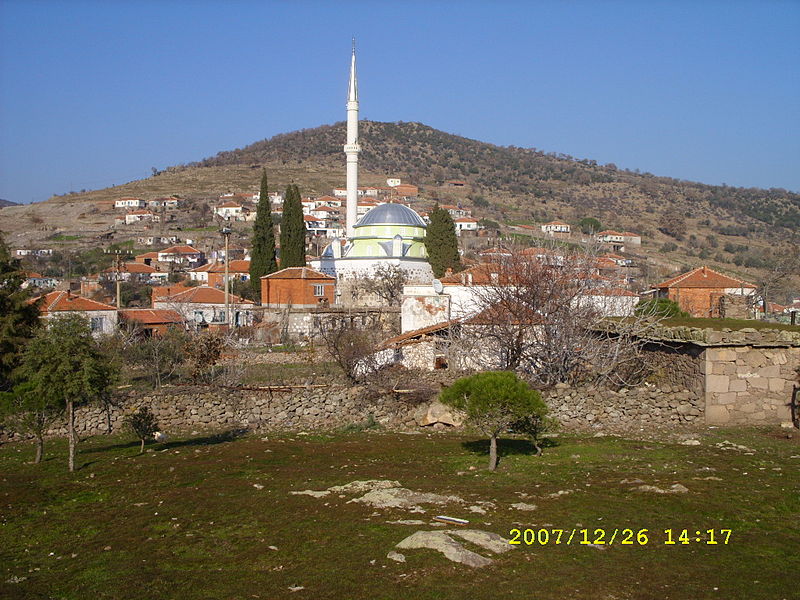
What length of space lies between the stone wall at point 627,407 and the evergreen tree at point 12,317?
44.5 ft

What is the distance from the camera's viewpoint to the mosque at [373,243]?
1896 inches

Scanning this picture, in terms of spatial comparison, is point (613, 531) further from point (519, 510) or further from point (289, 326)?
point (289, 326)

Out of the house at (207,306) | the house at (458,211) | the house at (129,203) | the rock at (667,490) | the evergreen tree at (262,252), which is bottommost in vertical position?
the rock at (667,490)

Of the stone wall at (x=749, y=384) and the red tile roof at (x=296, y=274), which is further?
the red tile roof at (x=296, y=274)

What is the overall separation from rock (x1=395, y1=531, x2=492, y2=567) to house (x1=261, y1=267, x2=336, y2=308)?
35.0 meters

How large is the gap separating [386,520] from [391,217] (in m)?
43.2

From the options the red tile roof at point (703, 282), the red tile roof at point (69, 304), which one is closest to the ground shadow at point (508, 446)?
the red tile roof at point (703, 282)

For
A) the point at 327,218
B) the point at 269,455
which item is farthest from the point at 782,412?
the point at 327,218

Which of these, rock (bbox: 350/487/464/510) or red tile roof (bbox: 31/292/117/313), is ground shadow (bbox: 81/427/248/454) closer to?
rock (bbox: 350/487/464/510)

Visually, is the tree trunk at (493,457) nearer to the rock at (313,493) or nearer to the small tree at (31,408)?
Answer: the rock at (313,493)

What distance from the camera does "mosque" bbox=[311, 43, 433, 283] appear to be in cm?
4816

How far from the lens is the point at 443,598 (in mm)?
6262

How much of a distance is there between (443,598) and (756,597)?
2.53 m
